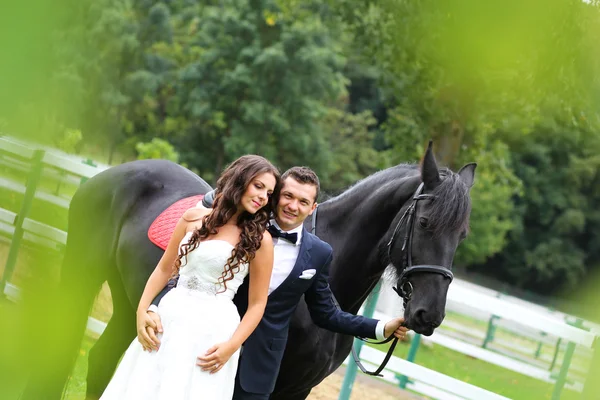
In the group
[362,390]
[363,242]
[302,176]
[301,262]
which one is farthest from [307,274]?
[362,390]

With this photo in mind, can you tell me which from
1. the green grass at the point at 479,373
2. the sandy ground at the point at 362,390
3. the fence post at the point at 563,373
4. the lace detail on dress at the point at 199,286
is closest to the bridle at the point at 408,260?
the lace detail on dress at the point at 199,286

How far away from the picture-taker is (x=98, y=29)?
79 cm

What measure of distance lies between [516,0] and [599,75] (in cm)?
16

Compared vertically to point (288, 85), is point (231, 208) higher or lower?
lower

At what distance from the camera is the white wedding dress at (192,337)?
2.89 meters

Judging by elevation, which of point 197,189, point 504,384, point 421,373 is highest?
point 197,189

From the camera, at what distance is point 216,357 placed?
2.89 m

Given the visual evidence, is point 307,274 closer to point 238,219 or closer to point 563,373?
point 238,219

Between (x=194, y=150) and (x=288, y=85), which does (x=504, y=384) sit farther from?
(x=194, y=150)

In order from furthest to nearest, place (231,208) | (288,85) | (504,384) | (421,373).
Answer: (288,85)
(504,384)
(421,373)
(231,208)

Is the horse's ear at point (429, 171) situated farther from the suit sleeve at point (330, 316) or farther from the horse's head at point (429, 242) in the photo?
the suit sleeve at point (330, 316)

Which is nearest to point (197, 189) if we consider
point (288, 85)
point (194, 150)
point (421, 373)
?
point (421, 373)

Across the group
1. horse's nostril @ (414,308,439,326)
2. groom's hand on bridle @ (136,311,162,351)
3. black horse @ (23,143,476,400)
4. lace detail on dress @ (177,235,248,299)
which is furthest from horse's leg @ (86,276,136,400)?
horse's nostril @ (414,308,439,326)

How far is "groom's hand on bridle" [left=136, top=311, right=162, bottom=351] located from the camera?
2.98m
